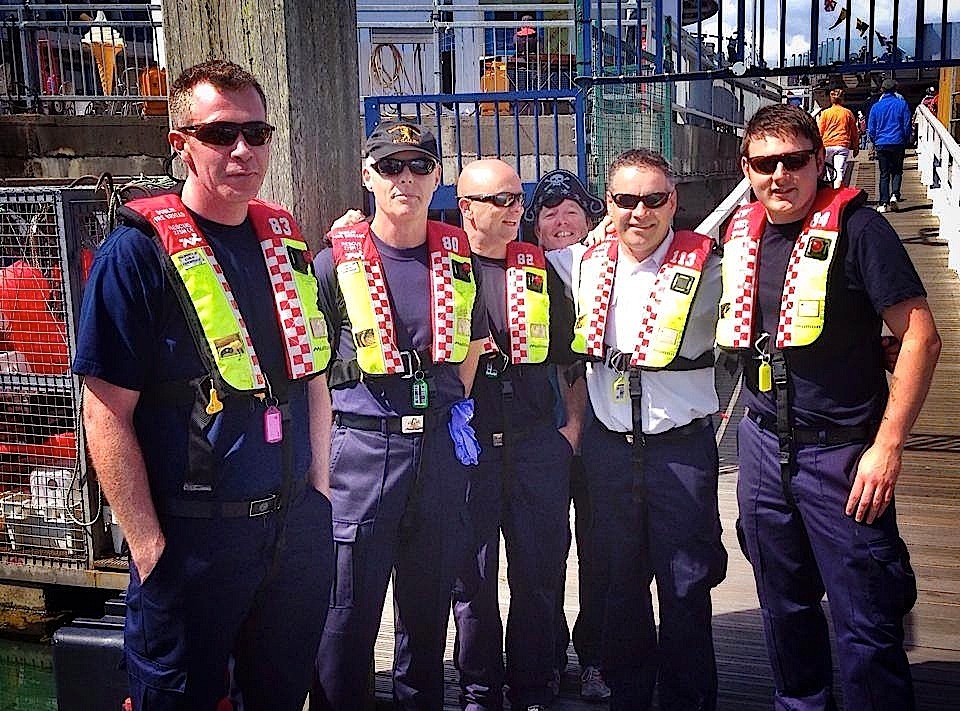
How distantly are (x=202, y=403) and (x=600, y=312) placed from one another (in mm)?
1543

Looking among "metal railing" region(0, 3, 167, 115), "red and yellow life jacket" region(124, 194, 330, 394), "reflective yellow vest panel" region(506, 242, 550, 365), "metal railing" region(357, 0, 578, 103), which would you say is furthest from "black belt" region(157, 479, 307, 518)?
"metal railing" region(0, 3, 167, 115)

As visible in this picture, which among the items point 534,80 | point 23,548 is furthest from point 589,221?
point 534,80

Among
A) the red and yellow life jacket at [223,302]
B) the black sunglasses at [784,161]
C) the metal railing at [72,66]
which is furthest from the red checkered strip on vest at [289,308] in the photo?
the metal railing at [72,66]

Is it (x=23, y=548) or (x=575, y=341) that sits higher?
(x=575, y=341)

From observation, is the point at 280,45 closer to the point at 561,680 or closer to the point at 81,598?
the point at 561,680

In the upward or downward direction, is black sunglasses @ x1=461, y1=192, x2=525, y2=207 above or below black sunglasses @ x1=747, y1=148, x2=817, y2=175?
below

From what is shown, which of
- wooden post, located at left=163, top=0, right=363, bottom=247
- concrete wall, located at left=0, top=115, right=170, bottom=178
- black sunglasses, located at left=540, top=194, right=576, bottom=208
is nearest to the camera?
wooden post, located at left=163, top=0, right=363, bottom=247

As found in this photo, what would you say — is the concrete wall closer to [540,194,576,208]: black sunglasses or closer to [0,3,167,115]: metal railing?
[0,3,167,115]: metal railing

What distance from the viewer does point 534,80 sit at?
453 inches

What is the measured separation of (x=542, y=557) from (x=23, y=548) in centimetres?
379

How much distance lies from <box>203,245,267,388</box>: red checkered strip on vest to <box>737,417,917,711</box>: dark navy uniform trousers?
1.64m

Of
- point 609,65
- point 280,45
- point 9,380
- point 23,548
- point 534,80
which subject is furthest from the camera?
point 534,80

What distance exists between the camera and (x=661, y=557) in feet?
11.0

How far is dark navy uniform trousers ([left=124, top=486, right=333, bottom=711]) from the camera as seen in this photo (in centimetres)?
240
